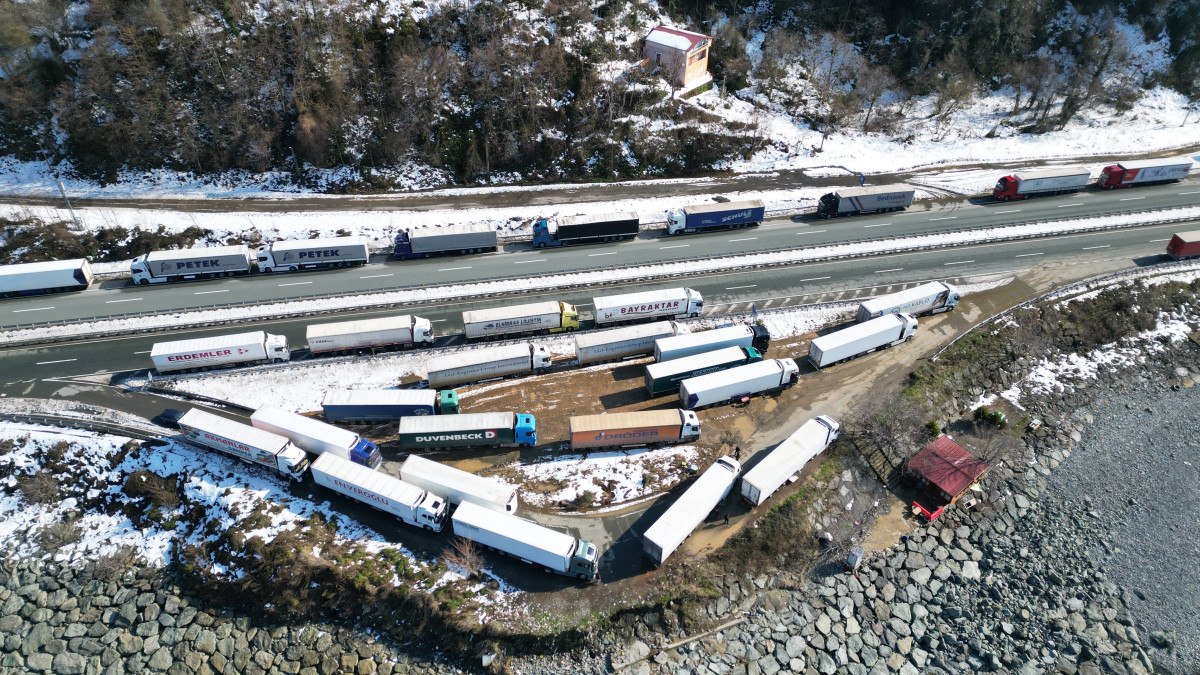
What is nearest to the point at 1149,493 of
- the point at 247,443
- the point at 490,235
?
the point at 490,235

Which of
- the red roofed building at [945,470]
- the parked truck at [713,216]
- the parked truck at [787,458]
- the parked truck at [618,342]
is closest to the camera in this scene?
the parked truck at [787,458]

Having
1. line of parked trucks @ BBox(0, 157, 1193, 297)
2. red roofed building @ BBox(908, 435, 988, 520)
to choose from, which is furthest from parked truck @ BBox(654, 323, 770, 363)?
line of parked trucks @ BBox(0, 157, 1193, 297)

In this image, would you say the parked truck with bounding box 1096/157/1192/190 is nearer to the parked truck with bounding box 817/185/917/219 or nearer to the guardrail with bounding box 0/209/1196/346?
the guardrail with bounding box 0/209/1196/346

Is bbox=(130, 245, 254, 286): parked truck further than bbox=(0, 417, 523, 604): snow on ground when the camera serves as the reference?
Yes

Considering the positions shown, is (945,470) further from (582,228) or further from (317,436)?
(317,436)

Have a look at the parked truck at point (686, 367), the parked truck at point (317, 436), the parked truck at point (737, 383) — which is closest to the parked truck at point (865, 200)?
the parked truck at point (737, 383)

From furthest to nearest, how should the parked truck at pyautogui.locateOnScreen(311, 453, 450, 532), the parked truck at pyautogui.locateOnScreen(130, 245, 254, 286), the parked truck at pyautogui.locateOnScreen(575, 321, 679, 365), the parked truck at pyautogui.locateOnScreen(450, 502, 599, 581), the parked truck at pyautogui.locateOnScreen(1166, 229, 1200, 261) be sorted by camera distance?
1. the parked truck at pyautogui.locateOnScreen(1166, 229, 1200, 261)
2. the parked truck at pyautogui.locateOnScreen(130, 245, 254, 286)
3. the parked truck at pyautogui.locateOnScreen(575, 321, 679, 365)
4. the parked truck at pyautogui.locateOnScreen(311, 453, 450, 532)
5. the parked truck at pyautogui.locateOnScreen(450, 502, 599, 581)

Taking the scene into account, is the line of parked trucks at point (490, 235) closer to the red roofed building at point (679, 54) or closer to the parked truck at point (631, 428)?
the red roofed building at point (679, 54)
